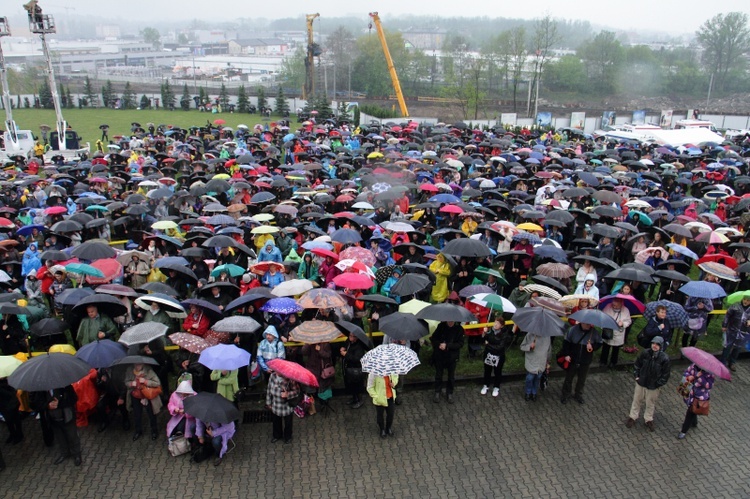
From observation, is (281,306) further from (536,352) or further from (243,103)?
(243,103)

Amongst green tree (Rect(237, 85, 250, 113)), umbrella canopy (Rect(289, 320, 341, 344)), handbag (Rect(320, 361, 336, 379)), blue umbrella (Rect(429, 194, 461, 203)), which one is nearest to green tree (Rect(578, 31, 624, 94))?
green tree (Rect(237, 85, 250, 113))

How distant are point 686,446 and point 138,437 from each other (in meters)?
6.72

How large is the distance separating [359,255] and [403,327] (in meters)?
2.80

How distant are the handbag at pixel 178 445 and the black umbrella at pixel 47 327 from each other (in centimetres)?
232

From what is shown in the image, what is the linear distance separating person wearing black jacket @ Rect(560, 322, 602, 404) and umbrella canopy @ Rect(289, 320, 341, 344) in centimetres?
310

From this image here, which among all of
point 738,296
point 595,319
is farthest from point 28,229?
point 738,296

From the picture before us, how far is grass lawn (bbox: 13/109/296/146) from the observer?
3841 cm

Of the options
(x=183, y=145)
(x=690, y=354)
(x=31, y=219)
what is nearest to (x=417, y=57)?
(x=183, y=145)

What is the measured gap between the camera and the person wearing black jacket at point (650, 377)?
6.76m

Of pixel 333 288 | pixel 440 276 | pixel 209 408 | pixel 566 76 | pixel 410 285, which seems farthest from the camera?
pixel 566 76

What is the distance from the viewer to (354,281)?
805 centimetres

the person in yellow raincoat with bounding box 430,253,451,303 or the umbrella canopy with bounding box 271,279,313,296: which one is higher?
the umbrella canopy with bounding box 271,279,313,296

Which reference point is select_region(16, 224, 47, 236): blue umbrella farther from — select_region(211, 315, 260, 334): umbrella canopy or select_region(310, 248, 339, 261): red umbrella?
select_region(211, 315, 260, 334): umbrella canopy

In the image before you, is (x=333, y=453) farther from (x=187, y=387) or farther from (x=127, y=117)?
(x=127, y=117)
